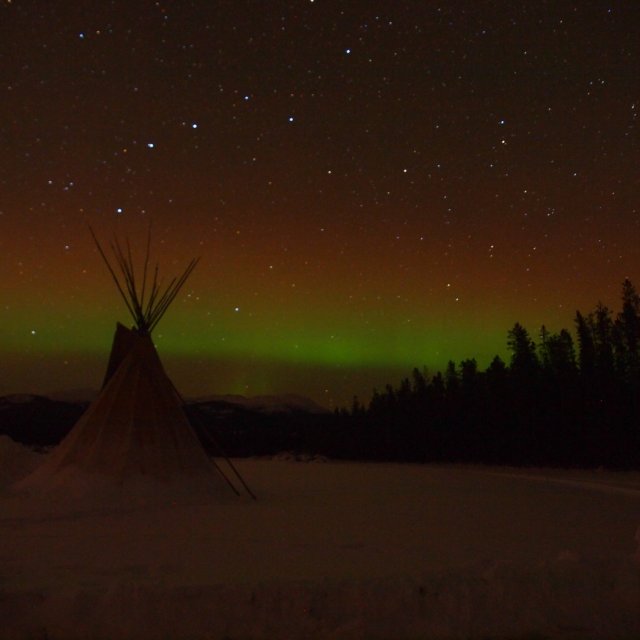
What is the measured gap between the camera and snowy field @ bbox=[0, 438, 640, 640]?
3.74 metres

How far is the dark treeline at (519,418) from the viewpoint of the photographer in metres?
23.8

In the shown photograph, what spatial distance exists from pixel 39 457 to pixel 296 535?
9.20 m

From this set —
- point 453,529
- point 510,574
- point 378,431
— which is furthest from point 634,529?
point 378,431

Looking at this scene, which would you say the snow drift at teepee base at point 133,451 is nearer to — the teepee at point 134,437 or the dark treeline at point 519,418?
the teepee at point 134,437

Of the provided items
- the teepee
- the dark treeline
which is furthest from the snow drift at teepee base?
the dark treeline

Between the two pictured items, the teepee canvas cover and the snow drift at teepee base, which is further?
the teepee canvas cover

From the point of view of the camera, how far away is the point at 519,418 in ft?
85.4

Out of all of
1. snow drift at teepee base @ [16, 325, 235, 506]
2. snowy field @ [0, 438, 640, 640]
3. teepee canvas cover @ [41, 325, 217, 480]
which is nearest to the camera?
snowy field @ [0, 438, 640, 640]

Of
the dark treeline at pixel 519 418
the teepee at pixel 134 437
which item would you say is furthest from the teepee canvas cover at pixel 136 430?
the dark treeline at pixel 519 418

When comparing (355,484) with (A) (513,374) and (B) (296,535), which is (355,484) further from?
(A) (513,374)

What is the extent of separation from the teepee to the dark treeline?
17.8 metres

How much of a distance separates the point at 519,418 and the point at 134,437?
64.1 feet

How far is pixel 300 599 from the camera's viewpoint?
3873mm

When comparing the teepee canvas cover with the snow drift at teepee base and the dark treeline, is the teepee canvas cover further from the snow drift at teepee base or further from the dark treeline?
the dark treeline
